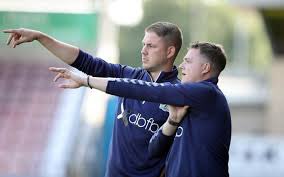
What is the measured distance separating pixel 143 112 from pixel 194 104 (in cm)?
70

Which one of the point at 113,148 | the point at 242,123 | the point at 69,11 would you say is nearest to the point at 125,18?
the point at 242,123

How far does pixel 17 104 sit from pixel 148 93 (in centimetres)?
1427

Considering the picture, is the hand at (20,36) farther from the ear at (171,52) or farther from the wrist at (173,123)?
the wrist at (173,123)

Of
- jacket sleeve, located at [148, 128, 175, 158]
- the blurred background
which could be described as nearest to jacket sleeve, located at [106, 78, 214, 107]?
jacket sleeve, located at [148, 128, 175, 158]

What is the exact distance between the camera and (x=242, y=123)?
2916cm

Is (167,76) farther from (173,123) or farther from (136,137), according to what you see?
(173,123)

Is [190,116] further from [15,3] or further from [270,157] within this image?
[270,157]

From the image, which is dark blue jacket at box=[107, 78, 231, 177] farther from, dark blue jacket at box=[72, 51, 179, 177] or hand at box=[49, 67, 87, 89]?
dark blue jacket at box=[72, 51, 179, 177]

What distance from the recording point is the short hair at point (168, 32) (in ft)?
21.7

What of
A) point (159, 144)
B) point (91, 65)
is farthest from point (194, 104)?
point (91, 65)

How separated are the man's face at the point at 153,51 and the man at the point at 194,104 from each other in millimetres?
481

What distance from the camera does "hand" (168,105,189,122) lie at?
19.9 ft

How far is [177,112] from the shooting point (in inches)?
240

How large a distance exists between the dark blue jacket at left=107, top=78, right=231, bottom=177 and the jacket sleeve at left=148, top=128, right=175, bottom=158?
0.15 metres
